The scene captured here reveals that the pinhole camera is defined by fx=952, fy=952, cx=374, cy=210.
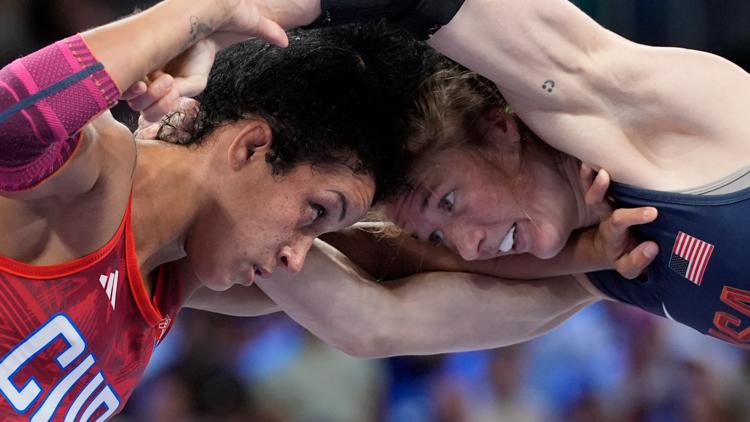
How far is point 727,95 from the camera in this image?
1.88 m

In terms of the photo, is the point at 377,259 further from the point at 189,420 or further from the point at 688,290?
the point at 189,420

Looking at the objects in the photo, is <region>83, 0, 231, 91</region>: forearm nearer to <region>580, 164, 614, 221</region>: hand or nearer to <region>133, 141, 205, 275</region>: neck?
<region>133, 141, 205, 275</region>: neck

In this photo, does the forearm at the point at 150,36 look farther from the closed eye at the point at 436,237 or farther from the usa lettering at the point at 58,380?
the closed eye at the point at 436,237

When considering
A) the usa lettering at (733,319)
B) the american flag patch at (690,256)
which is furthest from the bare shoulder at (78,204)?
the usa lettering at (733,319)

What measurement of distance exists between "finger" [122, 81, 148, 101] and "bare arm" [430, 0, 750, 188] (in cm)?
61

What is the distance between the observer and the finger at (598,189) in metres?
1.93

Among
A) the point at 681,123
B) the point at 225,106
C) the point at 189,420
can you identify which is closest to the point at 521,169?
the point at 681,123

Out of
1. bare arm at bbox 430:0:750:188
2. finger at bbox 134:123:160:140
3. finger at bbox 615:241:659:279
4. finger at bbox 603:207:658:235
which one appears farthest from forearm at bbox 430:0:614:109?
finger at bbox 134:123:160:140

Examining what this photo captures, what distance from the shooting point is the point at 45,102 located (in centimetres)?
127

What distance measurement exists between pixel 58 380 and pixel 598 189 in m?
1.11

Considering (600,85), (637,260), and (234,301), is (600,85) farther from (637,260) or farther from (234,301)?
(234,301)

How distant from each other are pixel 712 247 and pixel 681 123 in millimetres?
258

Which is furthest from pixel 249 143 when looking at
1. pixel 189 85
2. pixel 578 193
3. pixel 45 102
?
pixel 578 193

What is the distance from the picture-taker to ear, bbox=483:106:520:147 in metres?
2.12
